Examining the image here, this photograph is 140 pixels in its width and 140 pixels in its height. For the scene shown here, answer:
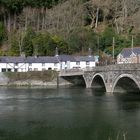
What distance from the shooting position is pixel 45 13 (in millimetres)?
102125

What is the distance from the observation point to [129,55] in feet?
282

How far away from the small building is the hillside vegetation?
3.60 meters

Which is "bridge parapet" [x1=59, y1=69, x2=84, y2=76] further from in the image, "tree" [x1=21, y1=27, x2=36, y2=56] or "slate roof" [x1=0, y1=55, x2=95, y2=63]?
"tree" [x1=21, y1=27, x2=36, y2=56]

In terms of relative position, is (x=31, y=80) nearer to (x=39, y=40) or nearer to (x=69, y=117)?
(x=39, y=40)

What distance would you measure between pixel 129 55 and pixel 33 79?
19221 millimetres

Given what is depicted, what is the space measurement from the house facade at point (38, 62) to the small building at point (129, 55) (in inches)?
254

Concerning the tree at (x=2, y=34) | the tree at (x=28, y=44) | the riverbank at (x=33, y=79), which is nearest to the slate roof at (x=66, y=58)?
the tree at (x=28, y=44)

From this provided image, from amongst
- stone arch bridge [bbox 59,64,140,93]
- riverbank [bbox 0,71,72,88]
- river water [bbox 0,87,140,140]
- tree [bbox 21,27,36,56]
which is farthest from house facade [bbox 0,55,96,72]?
river water [bbox 0,87,140,140]

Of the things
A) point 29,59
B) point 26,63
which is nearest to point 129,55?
point 29,59

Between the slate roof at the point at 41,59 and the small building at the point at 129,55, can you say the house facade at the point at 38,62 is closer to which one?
the slate roof at the point at 41,59

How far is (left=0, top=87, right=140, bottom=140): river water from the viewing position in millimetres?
31606

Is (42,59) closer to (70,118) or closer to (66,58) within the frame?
(66,58)

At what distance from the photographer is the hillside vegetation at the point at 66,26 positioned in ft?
307

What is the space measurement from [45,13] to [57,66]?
15851mm
